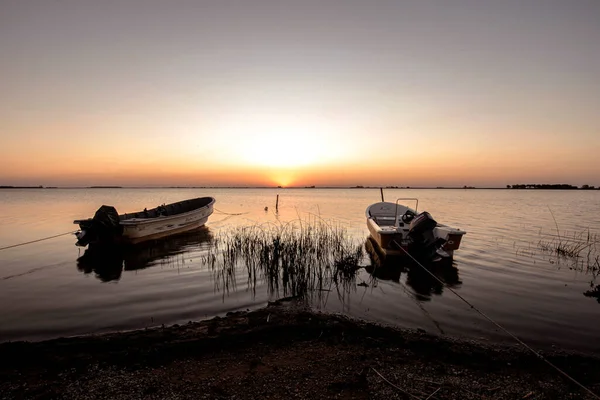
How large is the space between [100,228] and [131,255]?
5.43 feet

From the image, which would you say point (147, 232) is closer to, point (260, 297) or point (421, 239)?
point (260, 297)

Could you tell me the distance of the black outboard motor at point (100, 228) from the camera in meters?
13.0

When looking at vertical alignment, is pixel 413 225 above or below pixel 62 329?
above

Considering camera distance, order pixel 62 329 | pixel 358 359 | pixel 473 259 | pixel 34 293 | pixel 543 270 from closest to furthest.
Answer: pixel 358 359
pixel 62 329
pixel 34 293
pixel 543 270
pixel 473 259

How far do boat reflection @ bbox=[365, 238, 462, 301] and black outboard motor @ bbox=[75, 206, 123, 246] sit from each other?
34.2 feet

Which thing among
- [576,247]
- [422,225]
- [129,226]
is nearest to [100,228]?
[129,226]

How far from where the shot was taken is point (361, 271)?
34.5 ft

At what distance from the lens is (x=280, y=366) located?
4434mm

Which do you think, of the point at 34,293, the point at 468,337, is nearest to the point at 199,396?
the point at 468,337

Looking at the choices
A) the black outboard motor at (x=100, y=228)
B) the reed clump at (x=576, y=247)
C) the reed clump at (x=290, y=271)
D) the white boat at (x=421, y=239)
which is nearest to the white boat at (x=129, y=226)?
the black outboard motor at (x=100, y=228)

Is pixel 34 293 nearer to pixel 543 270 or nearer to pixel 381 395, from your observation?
pixel 381 395

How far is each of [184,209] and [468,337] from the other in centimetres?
2005

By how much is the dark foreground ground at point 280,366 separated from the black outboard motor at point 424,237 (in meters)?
5.83

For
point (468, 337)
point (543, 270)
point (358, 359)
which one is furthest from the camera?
point (543, 270)
